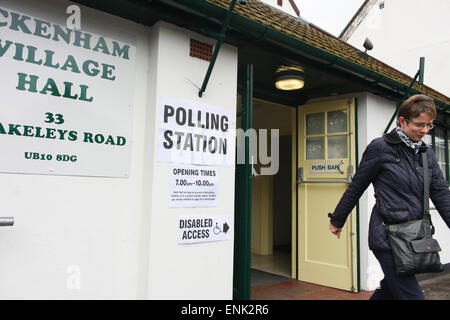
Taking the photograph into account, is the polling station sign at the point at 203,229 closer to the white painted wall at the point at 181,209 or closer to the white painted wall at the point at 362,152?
the white painted wall at the point at 181,209

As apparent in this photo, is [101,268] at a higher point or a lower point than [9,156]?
lower

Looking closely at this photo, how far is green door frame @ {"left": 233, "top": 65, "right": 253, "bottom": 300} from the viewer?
129 inches

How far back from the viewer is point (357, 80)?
4258mm

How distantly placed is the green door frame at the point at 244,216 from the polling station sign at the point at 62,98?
1.18 meters

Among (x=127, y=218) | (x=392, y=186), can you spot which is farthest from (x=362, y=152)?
(x=127, y=218)

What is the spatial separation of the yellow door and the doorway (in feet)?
1.61

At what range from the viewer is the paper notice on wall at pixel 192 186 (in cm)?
277

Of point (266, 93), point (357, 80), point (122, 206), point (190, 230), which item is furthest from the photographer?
point (266, 93)

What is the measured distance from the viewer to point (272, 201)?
742cm

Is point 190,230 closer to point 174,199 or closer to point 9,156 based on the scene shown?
point 174,199

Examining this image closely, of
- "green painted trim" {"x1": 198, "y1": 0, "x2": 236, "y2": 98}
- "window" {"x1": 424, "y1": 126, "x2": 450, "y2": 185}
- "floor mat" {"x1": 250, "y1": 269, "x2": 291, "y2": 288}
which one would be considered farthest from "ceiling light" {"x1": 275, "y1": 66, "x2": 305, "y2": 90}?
"window" {"x1": 424, "y1": 126, "x2": 450, "y2": 185}
